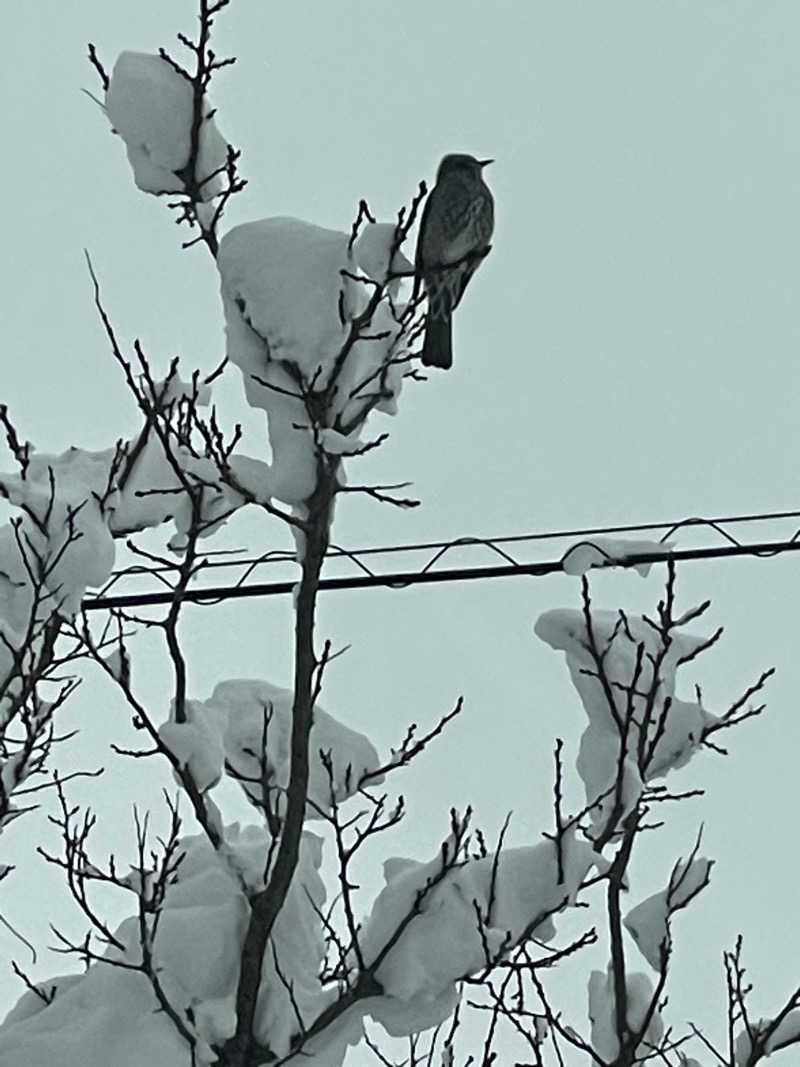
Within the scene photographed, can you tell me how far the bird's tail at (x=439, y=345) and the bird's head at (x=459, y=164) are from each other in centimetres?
173

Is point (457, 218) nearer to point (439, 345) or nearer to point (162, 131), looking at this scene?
point (439, 345)

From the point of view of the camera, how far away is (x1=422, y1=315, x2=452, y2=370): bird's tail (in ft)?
18.2

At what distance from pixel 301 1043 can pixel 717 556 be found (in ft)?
5.72

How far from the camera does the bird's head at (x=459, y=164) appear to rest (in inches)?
280

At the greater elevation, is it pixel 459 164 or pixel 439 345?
pixel 459 164

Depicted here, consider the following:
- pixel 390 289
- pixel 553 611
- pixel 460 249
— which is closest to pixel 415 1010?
pixel 553 611

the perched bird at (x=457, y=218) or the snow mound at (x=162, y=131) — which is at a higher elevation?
the perched bird at (x=457, y=218)

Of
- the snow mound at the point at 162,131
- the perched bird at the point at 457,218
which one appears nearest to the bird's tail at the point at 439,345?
the perched bird at the point at 457,218

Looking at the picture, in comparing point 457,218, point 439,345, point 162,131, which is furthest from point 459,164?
point 162,131

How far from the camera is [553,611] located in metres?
4.60

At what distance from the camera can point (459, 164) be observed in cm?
714

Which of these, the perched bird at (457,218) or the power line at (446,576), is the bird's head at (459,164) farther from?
the power line at (446,576)

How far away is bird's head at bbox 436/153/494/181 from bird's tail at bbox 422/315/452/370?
1.73m

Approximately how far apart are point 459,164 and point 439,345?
1.78 meters
